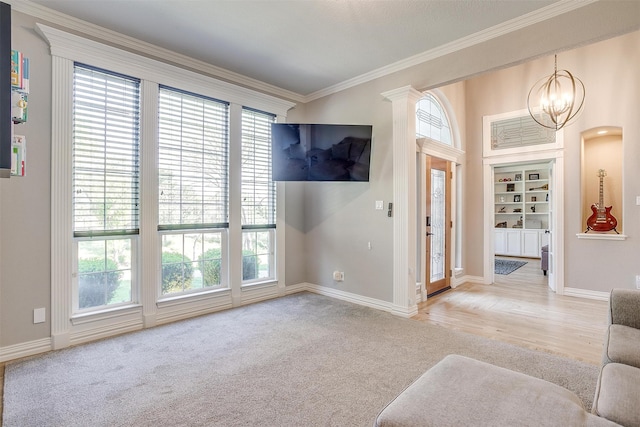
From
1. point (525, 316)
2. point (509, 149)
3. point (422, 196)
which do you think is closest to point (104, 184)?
point (422, 196)

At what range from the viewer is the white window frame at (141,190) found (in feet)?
9.11

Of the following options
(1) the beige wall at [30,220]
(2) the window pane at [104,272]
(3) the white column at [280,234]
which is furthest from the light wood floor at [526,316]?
(1) the beige wall at [30,220]

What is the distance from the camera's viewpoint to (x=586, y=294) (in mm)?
4457

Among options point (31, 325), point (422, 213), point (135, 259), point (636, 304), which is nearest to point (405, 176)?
point (422, 213)

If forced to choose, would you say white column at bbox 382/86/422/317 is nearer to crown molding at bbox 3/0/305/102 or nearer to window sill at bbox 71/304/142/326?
crown molding at bbox 3/0/305/102

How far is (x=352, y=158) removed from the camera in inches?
155

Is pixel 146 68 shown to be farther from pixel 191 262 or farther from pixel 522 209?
pixel 522 209

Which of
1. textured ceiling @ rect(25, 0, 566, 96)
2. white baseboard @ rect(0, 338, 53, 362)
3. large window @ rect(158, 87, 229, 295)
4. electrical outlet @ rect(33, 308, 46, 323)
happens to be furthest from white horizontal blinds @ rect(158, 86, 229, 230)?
white baseboard @ rect(0, 338, 53, 362)

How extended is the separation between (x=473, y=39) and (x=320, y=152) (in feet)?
6.48

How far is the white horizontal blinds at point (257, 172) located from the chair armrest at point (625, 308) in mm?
3551

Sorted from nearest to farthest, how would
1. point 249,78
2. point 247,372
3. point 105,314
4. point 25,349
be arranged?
point 247,372
point 25,349
point 105,314
point 249,78

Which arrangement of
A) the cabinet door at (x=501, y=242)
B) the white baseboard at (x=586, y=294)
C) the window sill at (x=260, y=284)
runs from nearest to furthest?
the window sill at (x=260, y=284) < the white baseboard at (x=586, y=294) < the cabinet door at (x=501, y=242)

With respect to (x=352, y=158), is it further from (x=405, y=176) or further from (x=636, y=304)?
(x=636, y=304)

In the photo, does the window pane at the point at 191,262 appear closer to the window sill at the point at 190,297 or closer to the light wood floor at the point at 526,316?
the window sill at the point at 190,297
